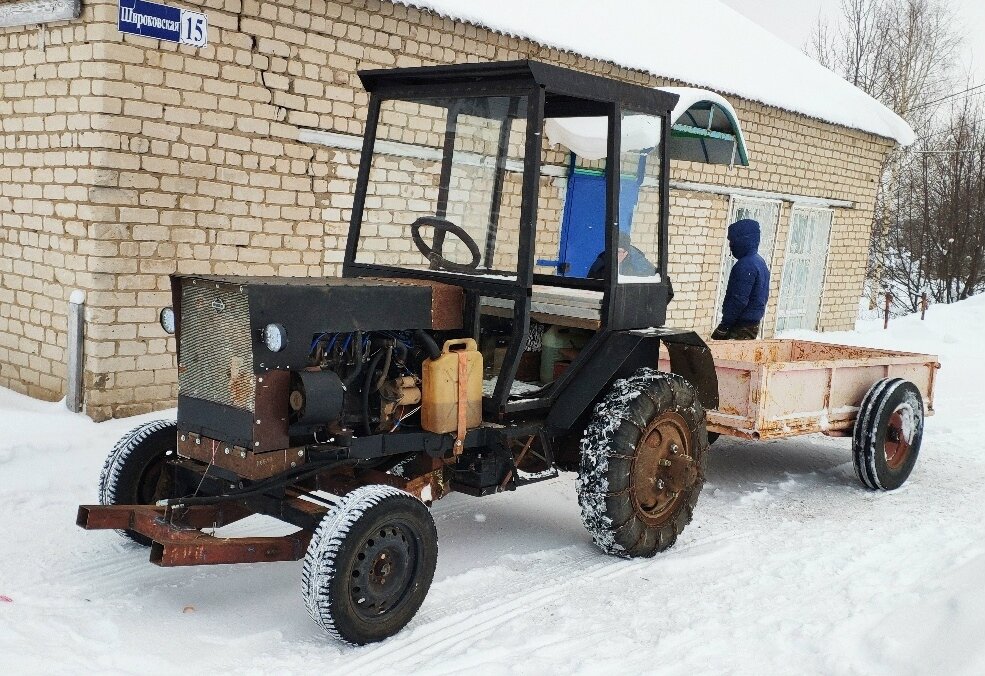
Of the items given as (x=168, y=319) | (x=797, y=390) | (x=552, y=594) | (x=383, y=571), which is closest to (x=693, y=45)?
(x=797, y=390)

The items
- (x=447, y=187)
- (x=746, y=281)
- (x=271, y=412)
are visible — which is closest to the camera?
(x=271, y=412)

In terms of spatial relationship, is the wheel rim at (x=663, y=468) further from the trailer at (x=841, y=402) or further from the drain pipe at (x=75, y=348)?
the drain pipe at (x=75, y=348)

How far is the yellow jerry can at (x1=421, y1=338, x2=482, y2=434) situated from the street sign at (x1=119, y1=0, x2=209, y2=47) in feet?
12.2

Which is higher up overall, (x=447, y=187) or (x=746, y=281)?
(x=447, y=187)

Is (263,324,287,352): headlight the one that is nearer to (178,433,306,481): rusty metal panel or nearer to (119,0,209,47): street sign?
(178,433,306,481): rusty metal panel

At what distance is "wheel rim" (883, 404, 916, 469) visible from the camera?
6348 mm

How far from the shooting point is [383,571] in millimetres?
3732

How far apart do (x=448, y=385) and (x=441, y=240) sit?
78cm

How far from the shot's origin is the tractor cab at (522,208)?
4.35 metres

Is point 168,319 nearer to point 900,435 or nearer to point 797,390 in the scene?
point 797,390

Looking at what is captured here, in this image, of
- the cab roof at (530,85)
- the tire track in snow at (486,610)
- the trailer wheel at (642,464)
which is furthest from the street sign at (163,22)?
the tire track in snow at (486,610)

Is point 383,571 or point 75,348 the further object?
point 75,348

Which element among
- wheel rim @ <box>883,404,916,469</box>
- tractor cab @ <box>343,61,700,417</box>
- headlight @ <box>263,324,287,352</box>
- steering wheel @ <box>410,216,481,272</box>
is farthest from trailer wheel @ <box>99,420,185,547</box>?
wheel rim @ <box>883,404,916,469</box>

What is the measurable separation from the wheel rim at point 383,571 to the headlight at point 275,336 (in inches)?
30.6
